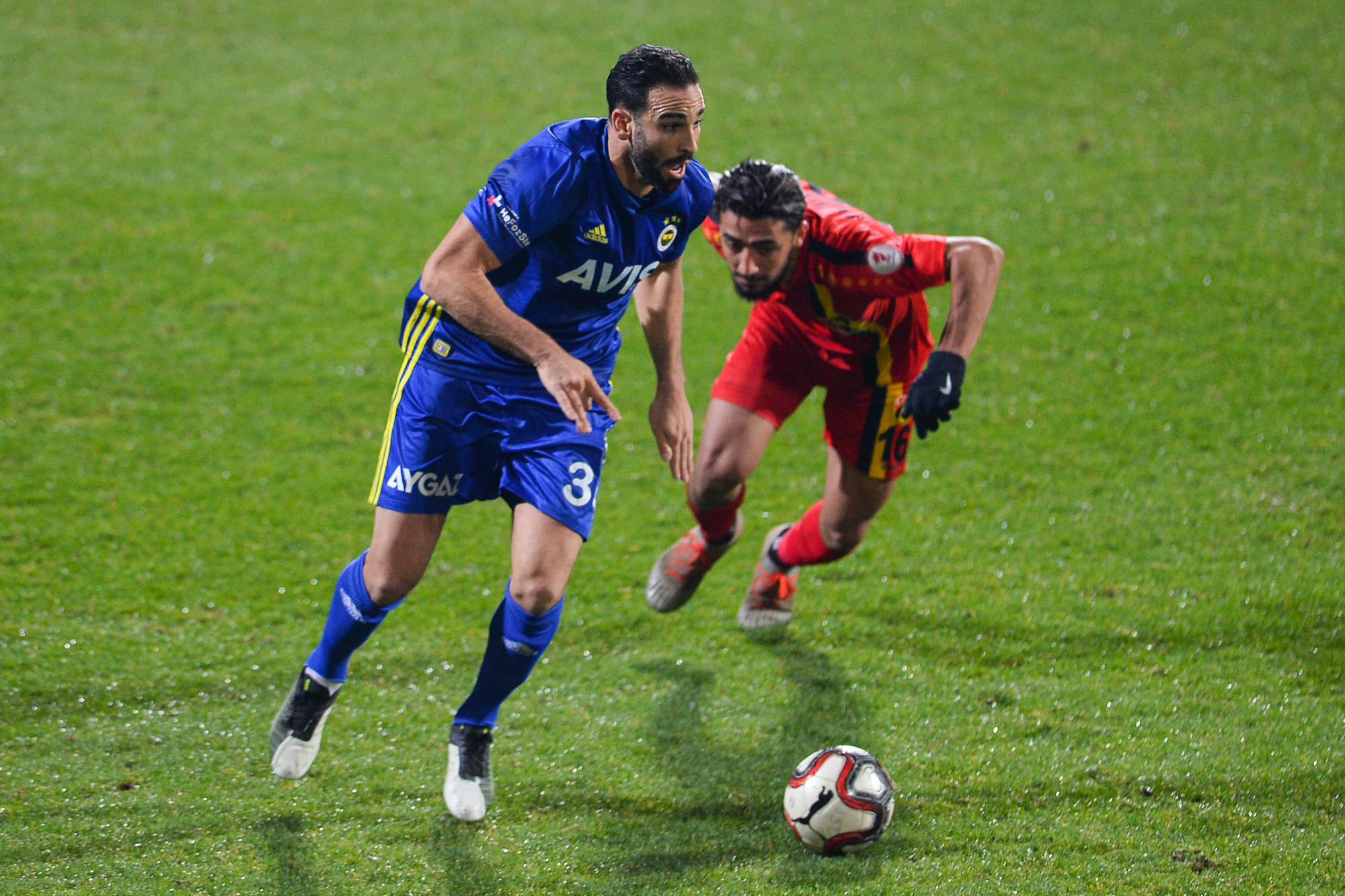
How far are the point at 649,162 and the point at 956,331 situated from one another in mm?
1294

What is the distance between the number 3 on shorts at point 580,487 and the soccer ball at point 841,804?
1136 mm

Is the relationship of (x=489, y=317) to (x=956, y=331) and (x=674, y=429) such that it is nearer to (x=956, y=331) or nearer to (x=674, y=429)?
(x=674, y=429)

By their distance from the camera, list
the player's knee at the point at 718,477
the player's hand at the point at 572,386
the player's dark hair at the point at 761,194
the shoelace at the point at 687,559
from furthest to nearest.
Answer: the shoelace at the point at 687,559 < the player's knee at the point at 718,477 < the player's dark hair at the point at 761,194 < the player's hand at the point at 572,386

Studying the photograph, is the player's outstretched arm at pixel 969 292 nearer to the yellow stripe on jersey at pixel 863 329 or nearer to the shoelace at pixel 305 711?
the yellow stripe on jersey at pixel 863 329

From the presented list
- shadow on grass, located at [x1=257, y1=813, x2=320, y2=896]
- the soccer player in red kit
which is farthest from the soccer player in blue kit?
the soccer player in red kit

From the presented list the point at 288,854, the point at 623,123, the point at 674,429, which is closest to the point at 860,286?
the point at 674,429

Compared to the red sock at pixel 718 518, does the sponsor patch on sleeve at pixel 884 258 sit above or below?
above

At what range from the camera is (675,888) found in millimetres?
3721

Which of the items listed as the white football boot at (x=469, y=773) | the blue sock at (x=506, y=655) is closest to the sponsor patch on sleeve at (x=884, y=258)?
the blue sock at (x=506, y=655)

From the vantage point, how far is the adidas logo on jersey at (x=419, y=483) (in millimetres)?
3914

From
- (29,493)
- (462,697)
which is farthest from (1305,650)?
(29,493)

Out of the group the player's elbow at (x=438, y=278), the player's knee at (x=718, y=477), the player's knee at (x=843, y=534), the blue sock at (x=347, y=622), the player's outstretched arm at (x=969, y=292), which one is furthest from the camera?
the player's knee at (x=843, y=534)

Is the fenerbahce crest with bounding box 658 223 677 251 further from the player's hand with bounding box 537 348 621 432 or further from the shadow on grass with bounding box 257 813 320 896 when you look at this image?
the shadow on grass with bounding box 257 813 320 896

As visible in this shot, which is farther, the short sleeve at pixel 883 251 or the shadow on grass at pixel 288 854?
the short sleeve at pixel 883 251
